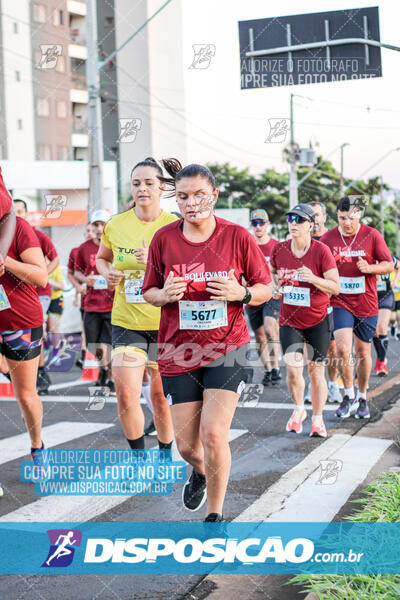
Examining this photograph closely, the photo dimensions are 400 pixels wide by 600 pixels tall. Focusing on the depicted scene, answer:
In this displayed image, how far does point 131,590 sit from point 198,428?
0.97 meters

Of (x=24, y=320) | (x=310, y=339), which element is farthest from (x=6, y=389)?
(x=24, y=320)

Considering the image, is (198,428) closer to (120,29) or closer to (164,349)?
(164,349)

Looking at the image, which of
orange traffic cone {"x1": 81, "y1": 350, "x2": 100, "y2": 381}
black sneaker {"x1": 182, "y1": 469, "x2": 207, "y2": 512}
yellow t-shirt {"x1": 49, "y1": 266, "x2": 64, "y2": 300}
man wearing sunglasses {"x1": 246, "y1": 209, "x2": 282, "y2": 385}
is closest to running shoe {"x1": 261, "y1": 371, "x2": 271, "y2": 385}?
man wearing sunglasses {"x1": 246, "y1": 209, "x2": 282, "y2": 385}

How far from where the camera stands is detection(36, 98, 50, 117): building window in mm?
55750

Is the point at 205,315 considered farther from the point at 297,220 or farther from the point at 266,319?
the point at 266,319

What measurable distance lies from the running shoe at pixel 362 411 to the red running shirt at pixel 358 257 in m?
0.87

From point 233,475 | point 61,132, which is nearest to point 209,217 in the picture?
point 233,475

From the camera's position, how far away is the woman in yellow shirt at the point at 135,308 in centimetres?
569

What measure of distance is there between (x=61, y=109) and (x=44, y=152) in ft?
18.0

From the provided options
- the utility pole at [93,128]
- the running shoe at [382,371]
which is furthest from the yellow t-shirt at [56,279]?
the running shoe at [382,371]

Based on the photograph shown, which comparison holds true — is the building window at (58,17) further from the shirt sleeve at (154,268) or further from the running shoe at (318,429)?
the shirt sleeve at (154,268)

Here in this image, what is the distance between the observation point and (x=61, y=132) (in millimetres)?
56844

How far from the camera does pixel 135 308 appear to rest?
5.81 m

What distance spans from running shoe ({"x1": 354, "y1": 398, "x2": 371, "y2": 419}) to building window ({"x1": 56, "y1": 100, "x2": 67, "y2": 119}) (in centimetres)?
5385
